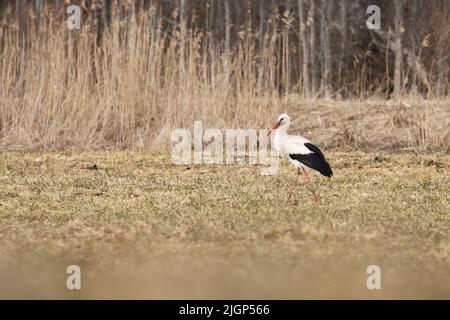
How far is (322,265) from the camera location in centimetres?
406

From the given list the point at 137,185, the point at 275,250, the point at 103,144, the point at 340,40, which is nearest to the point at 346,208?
the point at 275,250

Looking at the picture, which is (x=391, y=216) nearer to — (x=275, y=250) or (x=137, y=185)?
(x=275, y=250)

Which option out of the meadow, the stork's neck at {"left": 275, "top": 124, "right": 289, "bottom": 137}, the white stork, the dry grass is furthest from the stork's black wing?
the dry grass

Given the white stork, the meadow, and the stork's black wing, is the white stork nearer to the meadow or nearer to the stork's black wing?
the stork's black wing

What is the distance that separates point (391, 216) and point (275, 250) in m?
1.24

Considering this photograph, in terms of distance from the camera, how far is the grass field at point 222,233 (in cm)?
374

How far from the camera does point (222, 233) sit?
4.74 meters

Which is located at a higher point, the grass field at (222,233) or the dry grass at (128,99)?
the dry grass at (128,99)

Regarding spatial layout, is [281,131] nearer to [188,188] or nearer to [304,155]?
[304,155]

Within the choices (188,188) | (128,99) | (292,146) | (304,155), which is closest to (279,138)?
(292,146)

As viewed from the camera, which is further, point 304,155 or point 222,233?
point 304,155

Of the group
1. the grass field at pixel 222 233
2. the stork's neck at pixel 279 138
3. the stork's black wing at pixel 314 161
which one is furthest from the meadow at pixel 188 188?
the stork's neck at pixel 279 138

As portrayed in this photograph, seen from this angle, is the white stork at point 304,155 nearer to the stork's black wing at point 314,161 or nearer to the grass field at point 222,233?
the stork's black wing at point 314,161

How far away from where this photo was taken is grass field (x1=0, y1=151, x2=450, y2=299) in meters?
3.74
